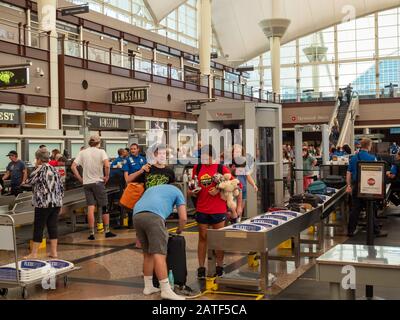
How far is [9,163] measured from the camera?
14.1 metres

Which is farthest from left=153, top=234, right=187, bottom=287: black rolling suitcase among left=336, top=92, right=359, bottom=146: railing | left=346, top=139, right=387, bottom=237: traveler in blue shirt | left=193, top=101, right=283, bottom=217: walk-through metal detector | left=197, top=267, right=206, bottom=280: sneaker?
left=336, top=92, right=359, bottom=146: railing

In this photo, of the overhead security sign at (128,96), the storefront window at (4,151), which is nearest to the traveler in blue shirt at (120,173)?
the storefront window at (4,151)

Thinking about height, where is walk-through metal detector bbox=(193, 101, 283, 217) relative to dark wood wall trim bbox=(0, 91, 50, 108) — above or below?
below

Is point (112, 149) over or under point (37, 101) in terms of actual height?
under

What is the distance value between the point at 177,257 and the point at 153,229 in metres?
0.59

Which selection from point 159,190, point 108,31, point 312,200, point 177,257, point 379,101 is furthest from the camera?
point 379,101

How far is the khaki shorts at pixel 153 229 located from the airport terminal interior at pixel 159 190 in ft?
0.06

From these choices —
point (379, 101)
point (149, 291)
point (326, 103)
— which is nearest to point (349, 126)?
point (379, 101)

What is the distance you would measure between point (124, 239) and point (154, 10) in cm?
3067

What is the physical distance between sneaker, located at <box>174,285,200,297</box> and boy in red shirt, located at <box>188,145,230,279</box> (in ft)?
2.28

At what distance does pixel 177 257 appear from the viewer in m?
6.19

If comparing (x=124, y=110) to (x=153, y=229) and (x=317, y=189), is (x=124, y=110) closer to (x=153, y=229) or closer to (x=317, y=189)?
(x=317, y=189)

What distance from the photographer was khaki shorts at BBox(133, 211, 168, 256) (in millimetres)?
5789

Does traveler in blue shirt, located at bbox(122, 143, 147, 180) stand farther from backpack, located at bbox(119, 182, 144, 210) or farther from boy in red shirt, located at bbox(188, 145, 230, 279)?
boy in red shirt, located at bbox(188, 145, 230, 279)
